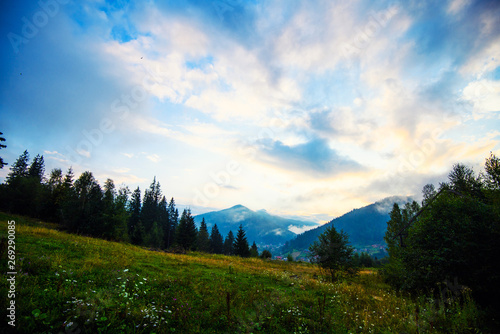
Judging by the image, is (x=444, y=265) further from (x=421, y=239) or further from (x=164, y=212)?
(x=164, y=212)

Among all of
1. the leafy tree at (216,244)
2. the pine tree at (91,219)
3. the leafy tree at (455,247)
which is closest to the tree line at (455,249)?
the leafy tree at (455,247)

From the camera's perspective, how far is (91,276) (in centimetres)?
772

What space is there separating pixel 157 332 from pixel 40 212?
64913mm

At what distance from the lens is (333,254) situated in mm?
18172

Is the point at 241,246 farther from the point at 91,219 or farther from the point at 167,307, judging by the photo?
the point at 167,307

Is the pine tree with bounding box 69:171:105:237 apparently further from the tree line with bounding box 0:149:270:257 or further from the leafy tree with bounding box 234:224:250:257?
the leafy tree with bounding box 234:224:250:257

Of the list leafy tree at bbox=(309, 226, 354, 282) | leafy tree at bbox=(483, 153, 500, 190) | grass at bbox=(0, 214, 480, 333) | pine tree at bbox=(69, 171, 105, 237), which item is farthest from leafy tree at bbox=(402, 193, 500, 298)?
pine tree at bbox=(69, 171, 105, 237)

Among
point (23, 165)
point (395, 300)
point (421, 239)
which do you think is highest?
point (23, 165)

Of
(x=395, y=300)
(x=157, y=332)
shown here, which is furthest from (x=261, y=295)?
(x=395, y=300)

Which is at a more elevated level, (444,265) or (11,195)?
(11,195)

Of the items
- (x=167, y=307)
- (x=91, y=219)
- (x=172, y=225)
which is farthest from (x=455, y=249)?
(x=172, y=225)

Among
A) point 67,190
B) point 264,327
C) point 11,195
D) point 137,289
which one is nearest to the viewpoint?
point 264,327

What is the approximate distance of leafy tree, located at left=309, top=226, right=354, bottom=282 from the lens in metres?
18.0

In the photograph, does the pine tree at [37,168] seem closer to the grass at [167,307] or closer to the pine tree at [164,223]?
the pine tree at [164,223]
